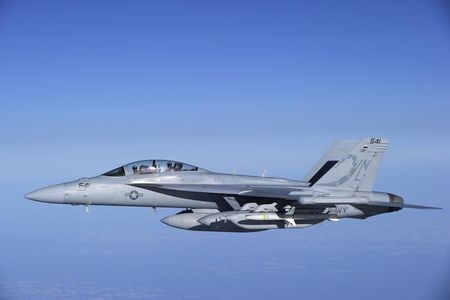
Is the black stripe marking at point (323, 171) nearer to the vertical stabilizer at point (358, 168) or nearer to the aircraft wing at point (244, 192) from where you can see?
the vertical stabilizer at point (358, 168)

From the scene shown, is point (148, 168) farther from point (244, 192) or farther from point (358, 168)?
point (358, 168)

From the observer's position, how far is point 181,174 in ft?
49.5

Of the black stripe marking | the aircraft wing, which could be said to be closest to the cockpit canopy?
the aircraft wing

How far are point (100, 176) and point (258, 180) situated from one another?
17.1 ft

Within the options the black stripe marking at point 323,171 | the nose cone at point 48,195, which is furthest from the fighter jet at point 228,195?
the black stripe marking at point 323,171

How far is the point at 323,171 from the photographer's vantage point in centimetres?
1692

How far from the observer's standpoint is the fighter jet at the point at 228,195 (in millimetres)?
14125

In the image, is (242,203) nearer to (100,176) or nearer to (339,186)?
(339,186)

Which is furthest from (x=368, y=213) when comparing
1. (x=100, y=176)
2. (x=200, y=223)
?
(x=100, y=176)

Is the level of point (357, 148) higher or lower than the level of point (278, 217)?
higher

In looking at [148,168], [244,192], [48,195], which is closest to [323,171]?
[244,192]

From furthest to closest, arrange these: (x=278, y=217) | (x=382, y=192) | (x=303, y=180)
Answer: (x=303, y=180), (x=382, y=192), (x=278, y=217)

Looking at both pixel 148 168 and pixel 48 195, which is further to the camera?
pixel 148 168

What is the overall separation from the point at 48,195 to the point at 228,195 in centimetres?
560
